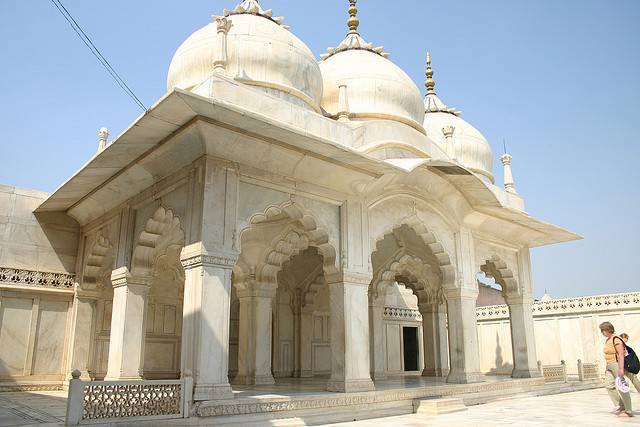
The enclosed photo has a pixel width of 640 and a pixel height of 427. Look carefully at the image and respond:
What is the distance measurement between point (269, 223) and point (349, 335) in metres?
3.42

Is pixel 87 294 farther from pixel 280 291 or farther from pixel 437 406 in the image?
pixel 437 406

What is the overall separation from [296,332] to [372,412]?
17.9ft

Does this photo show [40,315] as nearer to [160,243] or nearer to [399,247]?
[160,243]

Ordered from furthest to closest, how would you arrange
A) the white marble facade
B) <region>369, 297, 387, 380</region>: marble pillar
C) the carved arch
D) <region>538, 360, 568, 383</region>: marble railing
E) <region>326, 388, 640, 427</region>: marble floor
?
<region>369, 297, 387, 380</region>: marble pillar
<region>538, 360, 568, 383</region>: marble railing
the carved arch
the white marble facade
<region>326, 388, 640, 427</region>: marble floor

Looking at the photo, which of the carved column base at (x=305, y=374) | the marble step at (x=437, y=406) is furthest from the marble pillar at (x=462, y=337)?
the carved column base at (x=305, y=374)

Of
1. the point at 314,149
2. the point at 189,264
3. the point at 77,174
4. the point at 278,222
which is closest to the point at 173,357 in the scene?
the point at 278,222

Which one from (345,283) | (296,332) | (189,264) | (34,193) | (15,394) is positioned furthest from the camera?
(296,332)

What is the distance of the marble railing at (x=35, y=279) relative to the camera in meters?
10.9

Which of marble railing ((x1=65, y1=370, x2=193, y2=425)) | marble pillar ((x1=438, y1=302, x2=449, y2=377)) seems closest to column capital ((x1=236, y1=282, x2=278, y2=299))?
marble railing ((x1=65, y1=370, x2=193, y2=425))

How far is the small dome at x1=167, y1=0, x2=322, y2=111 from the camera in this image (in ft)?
30.5

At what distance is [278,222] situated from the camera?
1115 cm

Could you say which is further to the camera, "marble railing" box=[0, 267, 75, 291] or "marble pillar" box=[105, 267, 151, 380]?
"marble railing" box=[0, 267, 75, 291]

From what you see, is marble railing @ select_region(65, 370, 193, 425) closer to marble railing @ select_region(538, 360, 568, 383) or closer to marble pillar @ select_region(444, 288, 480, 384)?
marble pillar @ select_region(444, 288, 480, 384)

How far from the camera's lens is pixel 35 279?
11234 millimetres
